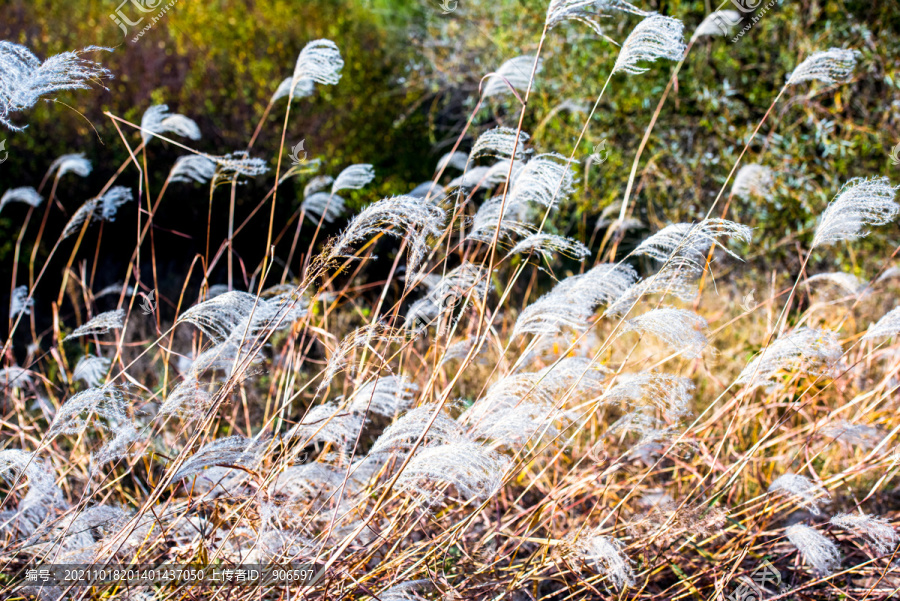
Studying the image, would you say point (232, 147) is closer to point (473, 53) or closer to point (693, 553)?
point (473, 53)

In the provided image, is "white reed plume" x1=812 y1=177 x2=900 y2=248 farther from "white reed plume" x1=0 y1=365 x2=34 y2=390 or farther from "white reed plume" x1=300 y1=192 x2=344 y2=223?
"white reed plume" x1=0 y1=365 x2=34 y2=390

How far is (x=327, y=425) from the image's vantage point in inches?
64.8

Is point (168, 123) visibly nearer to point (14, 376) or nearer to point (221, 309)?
point (221, 309)

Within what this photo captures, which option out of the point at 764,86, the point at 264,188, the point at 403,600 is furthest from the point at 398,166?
the point at 403,600

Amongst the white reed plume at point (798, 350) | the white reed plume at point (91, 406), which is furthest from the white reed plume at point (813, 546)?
the white reed plume at point (91, 406)

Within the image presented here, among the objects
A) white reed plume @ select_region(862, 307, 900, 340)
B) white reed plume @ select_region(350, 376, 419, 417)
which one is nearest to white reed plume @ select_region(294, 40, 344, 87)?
A: white reed plume @ select_region(350, 376, 419, 417)

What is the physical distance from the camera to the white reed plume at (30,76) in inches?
50.1

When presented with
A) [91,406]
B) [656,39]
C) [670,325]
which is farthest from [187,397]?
[656,39]

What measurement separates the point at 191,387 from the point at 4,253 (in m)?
4.26

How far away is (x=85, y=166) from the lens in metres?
2.20

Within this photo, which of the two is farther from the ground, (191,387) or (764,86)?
(764,86)

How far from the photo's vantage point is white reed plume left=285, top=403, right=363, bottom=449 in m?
1.53

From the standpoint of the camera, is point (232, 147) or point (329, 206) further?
point (232, 147)
